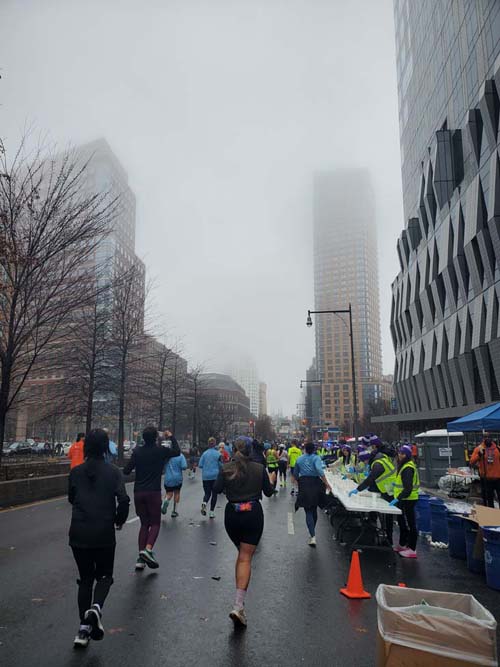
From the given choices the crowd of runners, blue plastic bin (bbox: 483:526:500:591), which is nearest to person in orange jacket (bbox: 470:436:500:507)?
blue plastic bin (bbox: 483:526:500:591)

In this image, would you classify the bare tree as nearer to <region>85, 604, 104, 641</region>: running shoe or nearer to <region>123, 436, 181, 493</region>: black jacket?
<region>123, 436, 181, 493</region>: black jacket

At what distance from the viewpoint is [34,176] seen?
14.1 m

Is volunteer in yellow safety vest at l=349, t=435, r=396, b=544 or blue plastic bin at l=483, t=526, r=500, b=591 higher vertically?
volunteer in yellow safety vest at l=349, t=435, r=396, b=544

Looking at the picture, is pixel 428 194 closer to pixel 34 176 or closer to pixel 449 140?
pixel 449 140

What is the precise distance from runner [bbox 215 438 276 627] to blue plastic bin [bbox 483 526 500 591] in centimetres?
327

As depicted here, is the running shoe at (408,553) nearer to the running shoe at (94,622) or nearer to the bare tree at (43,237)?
the running shoe at (94,622)

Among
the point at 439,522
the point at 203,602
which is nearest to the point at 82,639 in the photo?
the point at 203,602

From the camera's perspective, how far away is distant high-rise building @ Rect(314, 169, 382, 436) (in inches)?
5797

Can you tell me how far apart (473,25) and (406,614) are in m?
42.7

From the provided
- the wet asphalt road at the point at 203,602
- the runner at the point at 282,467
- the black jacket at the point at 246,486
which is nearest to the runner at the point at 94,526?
the wet asphalt road at the point at 203,602

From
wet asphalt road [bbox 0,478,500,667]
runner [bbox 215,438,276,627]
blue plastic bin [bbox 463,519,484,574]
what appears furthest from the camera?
blue plastic bin [bbox 463,519,484,574]

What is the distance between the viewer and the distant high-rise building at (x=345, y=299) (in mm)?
147250

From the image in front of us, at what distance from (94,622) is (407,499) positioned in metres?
5.81

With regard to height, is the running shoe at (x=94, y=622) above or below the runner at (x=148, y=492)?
below
